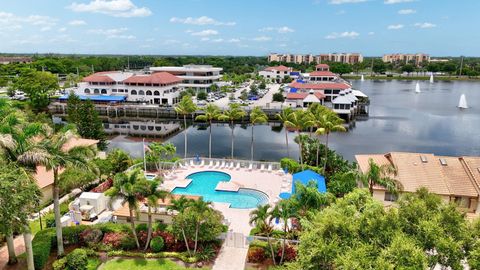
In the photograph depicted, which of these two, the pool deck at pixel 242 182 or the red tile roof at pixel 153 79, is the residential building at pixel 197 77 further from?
the pool deck at pixel 242 182

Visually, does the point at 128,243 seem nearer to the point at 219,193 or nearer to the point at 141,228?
the point at 141,228

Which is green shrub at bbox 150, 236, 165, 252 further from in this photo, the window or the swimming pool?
the window

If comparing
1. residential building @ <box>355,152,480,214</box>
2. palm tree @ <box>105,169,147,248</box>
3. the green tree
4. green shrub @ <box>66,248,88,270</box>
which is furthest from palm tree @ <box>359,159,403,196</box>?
the green tree

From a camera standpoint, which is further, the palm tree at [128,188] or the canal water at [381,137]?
the canal water at [381,137]

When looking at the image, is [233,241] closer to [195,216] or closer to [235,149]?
[195,216]

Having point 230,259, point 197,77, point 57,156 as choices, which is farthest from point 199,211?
point 197,77

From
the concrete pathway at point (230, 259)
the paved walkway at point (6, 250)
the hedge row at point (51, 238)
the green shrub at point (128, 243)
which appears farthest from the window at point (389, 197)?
the paved walkway at point (6, 250)
